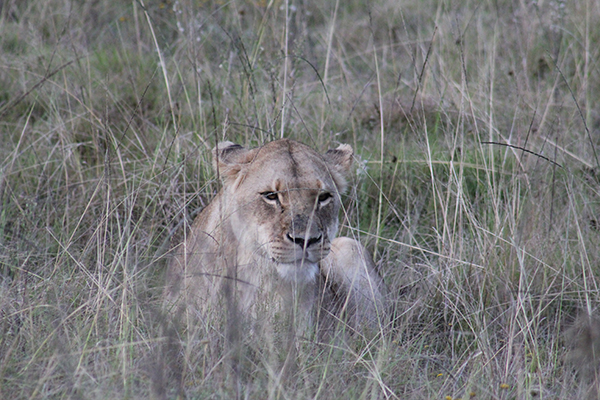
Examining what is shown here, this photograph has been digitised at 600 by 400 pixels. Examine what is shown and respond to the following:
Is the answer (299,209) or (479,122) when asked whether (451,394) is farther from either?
(479,122)

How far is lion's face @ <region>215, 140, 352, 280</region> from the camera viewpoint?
403 cm

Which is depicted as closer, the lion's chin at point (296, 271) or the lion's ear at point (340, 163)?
the lion's chin at point (296, 271)

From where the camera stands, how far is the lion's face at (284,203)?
4027mm

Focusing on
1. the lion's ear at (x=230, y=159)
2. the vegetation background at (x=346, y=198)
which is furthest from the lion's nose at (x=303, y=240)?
the lion's ear at (x=230, y=159)

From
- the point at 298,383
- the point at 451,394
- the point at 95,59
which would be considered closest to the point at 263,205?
the point at 298,383

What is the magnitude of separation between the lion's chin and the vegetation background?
1.56ft

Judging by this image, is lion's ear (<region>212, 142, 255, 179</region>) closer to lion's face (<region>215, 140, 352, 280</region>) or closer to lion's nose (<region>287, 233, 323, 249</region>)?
lion's face (<region>215, 140, 352, 280</region>)

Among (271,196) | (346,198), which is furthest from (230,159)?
(346,198)

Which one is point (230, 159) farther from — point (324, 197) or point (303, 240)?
point (303, 240)

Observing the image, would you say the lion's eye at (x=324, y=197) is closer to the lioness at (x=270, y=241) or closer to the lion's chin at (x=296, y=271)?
the lioness at (x=270, y=241)

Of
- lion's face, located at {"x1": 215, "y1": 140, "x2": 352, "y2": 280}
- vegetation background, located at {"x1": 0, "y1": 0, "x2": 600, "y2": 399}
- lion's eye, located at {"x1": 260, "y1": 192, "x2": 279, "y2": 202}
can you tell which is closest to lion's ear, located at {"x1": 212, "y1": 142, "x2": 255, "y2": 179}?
lion's face, located at {"x1": 215, "y1": 140, "x2": 352, "y2": 280}

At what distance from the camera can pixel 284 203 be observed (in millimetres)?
4156

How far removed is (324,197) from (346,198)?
5.46 ft

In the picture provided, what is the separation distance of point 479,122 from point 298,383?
3868 mm
